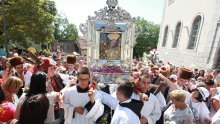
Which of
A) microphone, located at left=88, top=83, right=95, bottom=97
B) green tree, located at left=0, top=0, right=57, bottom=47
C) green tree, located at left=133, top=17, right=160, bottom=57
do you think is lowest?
green tree, located at left=133, top=17, right=160, bottom=57

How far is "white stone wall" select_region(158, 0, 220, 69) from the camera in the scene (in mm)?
15325

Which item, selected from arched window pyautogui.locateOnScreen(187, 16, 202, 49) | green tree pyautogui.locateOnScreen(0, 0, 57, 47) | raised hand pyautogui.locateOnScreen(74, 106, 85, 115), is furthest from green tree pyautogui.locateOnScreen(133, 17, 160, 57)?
raised hand pyautogui.locateOnScreen(74, 106, 85, 115)

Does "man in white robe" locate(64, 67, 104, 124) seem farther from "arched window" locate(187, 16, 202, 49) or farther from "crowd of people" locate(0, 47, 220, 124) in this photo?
"arched window" locate(187, 16, 202, 49)

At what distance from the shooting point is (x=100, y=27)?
22.7ft

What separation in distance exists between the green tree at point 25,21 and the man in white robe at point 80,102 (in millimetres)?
16497

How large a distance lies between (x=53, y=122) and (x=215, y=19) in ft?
47.1

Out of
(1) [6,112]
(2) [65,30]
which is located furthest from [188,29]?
(2) [65,30]

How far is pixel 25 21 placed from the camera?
65.9ft

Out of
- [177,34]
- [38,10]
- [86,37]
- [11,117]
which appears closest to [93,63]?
[86,37]

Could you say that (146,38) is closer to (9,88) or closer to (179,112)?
(179,112)

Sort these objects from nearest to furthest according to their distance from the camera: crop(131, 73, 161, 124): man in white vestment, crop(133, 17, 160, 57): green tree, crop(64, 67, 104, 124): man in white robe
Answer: crop(64, 67, 104, 124): man in white robe
crop(131, 73, 161, 124): man in white vestment
crop(133, 17, 160, 57): green tree

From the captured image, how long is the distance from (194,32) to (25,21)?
14100 mm

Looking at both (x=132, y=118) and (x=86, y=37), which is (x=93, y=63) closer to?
(x=86, y=37)

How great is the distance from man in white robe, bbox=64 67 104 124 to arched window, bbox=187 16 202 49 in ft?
50.1
